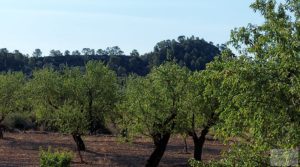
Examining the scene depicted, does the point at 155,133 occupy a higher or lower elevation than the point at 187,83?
lower

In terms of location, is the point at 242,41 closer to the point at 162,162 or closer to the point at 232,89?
the point at 232,89

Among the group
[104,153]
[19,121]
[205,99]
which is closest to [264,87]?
[205,99]

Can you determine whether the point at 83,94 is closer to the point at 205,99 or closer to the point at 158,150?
the point at 158,150

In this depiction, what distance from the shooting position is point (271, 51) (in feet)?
35.4

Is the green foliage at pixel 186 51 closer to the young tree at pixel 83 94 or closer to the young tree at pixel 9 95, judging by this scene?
the young tree at pixel 9 95

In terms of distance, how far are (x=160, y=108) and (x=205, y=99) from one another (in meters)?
14.8

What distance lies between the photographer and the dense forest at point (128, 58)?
133 meters

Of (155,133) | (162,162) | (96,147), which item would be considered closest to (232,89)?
(155,133)

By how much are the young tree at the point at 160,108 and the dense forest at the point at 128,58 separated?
3860 inches

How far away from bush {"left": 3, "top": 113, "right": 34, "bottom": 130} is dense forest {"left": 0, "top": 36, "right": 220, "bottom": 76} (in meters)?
65.6

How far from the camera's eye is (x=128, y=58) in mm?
153250

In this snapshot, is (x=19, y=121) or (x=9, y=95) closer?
(x=9, y=95)

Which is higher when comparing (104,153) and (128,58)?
(128,58)

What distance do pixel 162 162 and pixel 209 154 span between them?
6.69m
